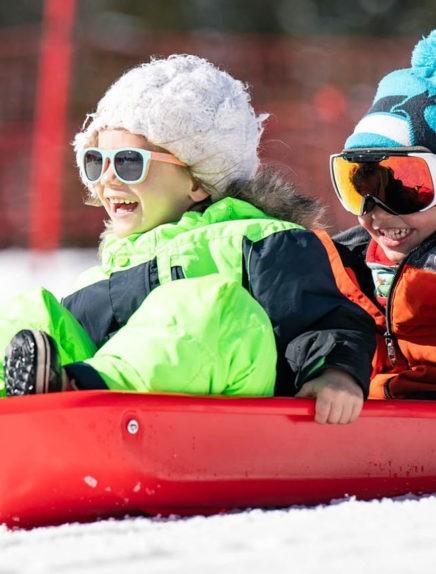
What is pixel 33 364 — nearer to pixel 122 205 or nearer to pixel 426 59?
pixel 122 205

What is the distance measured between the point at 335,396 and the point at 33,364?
548mm

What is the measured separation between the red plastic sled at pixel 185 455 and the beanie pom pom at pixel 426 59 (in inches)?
33.2

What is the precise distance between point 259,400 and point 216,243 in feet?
1.63

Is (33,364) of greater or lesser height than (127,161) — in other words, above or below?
below

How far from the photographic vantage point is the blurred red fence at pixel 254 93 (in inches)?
344

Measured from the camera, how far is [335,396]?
1.99 m

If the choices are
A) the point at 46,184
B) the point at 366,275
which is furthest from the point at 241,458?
the point at 46,184

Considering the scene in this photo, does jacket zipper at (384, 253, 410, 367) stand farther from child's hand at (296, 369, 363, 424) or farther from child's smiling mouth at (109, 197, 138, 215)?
child's smiling mouth at (109, 197, 138, 215)

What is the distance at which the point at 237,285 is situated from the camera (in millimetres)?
1976

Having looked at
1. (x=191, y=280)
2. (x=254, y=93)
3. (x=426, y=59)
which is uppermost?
(x=254, y=93)

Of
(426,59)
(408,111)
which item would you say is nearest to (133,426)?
(408,111)

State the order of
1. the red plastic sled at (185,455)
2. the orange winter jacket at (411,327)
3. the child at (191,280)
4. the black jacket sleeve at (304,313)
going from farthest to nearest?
the orange winter jacket at (411,327), the black jacket sleeve at (304,313), the child at (191,280), the red plastic sled at (185,455)

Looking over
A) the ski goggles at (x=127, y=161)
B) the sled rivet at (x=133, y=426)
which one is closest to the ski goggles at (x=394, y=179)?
the ski goggles at (x=127, y=161)

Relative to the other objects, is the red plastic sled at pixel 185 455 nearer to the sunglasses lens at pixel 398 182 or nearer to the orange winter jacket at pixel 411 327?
the orange winter jacket at pixel 411 327
